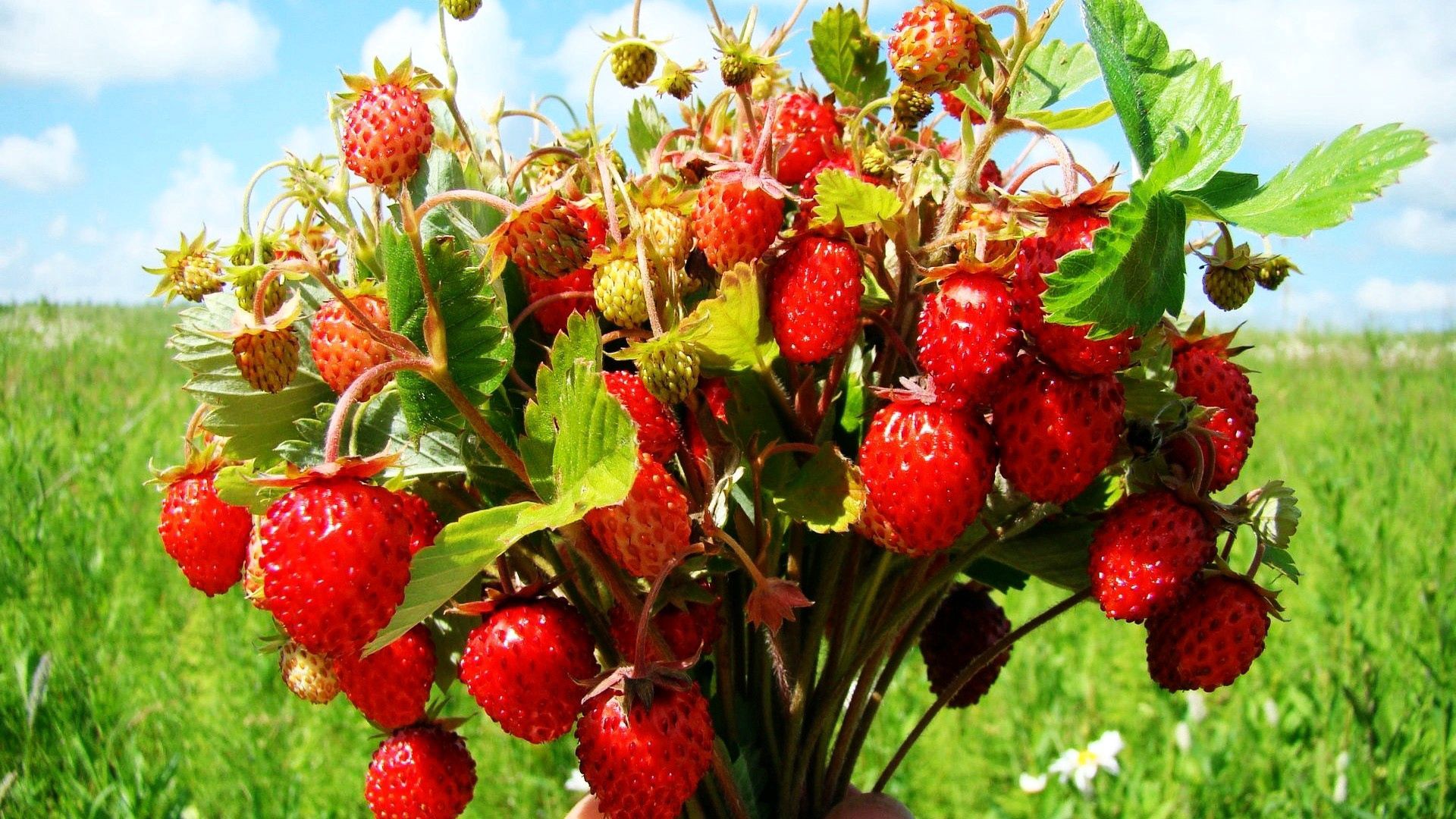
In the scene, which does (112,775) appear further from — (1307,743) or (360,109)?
(1307,743)

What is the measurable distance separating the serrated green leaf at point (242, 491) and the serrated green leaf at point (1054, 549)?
399 mm

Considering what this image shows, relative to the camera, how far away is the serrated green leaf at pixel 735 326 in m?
0.49

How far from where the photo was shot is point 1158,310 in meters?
0.44

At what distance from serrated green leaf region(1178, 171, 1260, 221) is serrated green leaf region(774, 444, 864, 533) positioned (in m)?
0.20

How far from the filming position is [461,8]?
1.92 ft

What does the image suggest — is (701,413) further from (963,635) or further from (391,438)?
(963,635)

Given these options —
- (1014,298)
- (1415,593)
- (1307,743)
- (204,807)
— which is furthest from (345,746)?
(1415,593)

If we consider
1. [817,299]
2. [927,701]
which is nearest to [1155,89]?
[817,299]

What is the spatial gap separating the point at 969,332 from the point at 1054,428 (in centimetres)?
6

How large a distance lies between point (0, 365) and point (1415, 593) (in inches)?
138

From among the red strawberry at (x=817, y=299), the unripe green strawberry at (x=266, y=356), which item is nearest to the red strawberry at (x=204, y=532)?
the unripe green strawberry at (x=266, y=356)

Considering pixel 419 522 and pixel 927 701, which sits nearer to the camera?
pixel 419 522

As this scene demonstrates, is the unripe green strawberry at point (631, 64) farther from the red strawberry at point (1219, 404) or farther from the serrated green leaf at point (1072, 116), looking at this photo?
the red strawberry at point (1219, 404)

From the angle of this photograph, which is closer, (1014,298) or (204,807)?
(1014,298)
